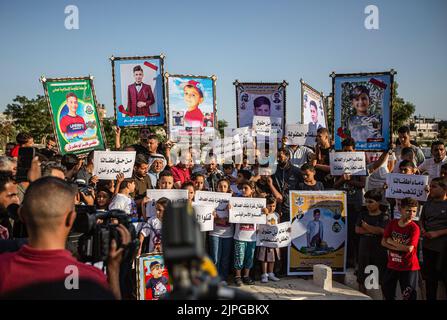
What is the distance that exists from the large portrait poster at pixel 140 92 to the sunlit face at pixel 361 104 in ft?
11.7

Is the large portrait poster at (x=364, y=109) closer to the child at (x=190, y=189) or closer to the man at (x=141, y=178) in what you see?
the child at (x=190, y=189)

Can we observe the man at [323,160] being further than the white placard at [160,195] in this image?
Yes

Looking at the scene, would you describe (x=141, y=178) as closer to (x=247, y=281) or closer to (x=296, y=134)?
(x=247, y=281)

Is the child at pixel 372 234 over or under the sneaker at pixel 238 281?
over

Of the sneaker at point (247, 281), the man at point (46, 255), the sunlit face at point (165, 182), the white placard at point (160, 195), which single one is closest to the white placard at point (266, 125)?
the sunlit face at point (165, 182)

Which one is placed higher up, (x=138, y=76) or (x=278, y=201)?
(x=138, y=76)

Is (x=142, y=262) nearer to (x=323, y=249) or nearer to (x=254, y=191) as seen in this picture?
(x=254, y=191)

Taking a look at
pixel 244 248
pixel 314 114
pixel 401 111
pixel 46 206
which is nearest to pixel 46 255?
pixel 46 206

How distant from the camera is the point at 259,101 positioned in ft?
26.4

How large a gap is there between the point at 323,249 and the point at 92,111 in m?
4.80

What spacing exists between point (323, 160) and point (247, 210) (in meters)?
1.92

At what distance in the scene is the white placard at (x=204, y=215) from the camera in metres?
5.59

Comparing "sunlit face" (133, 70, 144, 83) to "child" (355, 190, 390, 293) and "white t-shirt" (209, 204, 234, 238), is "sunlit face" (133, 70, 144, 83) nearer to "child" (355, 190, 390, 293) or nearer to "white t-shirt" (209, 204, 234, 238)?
"white t-shirt" (209, 204, 234, 238)
